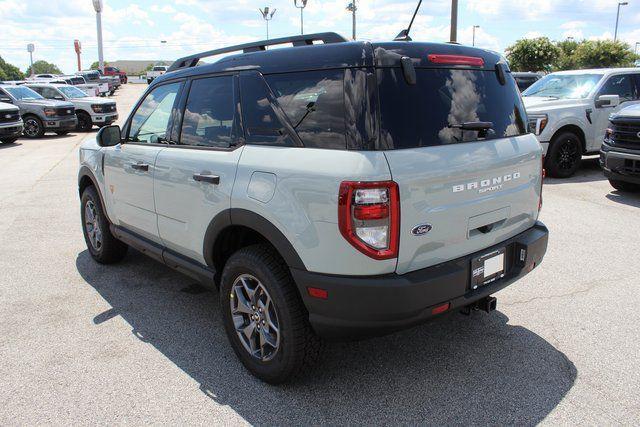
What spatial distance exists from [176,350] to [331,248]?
1.62 meters

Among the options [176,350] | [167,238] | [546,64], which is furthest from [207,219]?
[546,64]

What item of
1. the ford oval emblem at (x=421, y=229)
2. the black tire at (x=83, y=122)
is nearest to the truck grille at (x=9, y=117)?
the black tire at (x=83, y=122)

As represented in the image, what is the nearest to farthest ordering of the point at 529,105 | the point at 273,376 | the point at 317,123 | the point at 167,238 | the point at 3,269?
1. the point at 317,123
2. the point at 273,376
3. the point at 167,238
4. the point at 3,269
5. the point at 529,105

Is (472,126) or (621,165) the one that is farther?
(621,165)

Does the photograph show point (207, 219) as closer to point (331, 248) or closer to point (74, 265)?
point (331, 248)

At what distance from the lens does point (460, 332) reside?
3.66 m

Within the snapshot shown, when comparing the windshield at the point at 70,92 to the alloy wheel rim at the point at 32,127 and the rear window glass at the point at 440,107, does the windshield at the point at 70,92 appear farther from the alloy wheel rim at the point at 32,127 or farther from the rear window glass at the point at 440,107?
the rear window glass at the point at 440,107

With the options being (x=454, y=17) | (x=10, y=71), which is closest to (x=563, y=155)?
(x=454, y=17)

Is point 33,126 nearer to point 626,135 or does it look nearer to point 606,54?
point 626,135

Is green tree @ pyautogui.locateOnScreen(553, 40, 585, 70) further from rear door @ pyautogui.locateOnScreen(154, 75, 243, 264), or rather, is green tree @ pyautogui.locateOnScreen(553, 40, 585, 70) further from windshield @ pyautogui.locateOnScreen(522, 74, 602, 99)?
rear door @ pyautogui.locateOnScreen(154, 75, 243, 264)

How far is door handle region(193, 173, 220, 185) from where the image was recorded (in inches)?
124

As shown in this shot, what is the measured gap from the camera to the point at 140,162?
4.04 meters

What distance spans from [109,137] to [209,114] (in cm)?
149

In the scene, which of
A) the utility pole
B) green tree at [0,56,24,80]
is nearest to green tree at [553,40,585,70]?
the utility pole
